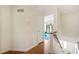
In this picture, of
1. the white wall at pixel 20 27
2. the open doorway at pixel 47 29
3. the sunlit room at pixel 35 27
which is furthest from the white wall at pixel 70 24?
the white wall at pixel 20 27

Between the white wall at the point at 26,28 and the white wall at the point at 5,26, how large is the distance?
49 millimetres

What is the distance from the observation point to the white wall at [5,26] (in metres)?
1.26

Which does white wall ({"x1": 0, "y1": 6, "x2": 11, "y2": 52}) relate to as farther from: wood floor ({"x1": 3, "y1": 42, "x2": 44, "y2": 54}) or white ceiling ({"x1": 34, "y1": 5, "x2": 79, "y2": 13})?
white ceiling ({"x1": 34, "y1": 5, "x2": 79, "y2": 13})

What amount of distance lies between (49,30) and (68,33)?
0.18 m

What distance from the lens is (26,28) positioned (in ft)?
4.18

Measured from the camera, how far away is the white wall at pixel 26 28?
1.27 metres

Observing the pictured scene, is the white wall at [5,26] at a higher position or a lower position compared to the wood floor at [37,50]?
higher

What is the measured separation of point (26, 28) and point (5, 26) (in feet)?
0.66

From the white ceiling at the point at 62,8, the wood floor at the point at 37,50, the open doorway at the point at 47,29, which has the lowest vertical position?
the wood floor at the point at 37,50

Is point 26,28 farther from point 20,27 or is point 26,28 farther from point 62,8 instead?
point 62,8

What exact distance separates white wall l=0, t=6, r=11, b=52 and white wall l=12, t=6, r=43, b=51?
0.16ft

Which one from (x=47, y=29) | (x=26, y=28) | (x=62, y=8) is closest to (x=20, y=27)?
(x=26, y=28)

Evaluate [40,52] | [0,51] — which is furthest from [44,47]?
[0,51]

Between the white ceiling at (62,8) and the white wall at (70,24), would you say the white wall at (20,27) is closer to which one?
the white ceiling at (62,8)
